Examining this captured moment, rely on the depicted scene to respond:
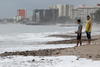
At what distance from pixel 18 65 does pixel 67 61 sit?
1602mm

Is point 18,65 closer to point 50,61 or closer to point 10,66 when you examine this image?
point 10,66

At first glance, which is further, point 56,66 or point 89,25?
point 89,25

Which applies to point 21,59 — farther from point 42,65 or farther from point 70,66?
point 70,66

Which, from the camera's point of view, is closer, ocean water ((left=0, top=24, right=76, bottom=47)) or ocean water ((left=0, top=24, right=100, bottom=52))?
ocean water ((left=0, top=24, right=100, bottom=52))

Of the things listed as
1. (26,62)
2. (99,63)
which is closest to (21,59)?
(26,62)

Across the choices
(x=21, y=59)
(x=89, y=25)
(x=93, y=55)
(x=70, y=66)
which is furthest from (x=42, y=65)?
(x=89, y=25)

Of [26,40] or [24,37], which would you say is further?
[24,37]

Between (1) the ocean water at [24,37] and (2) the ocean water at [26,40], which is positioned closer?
(2) the ocean water at [26,40]

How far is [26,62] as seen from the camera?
11062 mm

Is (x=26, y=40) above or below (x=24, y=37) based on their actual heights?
above

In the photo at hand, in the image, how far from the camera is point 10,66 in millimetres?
10352

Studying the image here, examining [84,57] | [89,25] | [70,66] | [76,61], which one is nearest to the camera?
[70,66]

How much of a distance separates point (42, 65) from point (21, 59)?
168 cm

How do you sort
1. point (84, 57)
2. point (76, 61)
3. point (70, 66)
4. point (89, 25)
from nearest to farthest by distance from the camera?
point (70, 66), point (76, 61), point (84, 57), point (89, 25)
